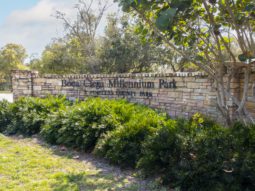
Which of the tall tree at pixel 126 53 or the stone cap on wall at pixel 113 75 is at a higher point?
the tall tree at pixel 126 53

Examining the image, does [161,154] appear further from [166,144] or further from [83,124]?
[83,124]

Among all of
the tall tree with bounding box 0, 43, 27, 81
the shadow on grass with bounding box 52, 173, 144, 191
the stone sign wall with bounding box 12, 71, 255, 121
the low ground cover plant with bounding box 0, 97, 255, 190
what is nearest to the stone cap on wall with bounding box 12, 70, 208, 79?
the stone sign wall with bounding box 12, 71, 255, 121

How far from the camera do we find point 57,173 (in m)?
3.68

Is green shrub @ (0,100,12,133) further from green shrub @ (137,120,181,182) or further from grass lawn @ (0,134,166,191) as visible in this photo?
green shrub @ (137,120,181,182)

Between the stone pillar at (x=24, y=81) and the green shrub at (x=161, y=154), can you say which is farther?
the stone pillar at (x=24, y=81)

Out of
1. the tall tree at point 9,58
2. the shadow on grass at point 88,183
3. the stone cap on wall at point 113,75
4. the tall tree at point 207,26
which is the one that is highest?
the tall tree at point 9,58

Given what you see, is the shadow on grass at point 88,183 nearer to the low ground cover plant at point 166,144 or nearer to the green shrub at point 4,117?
the low ground cover plant at point 166,144

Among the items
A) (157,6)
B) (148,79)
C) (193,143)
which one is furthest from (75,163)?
(148,79)

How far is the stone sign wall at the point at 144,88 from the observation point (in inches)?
219

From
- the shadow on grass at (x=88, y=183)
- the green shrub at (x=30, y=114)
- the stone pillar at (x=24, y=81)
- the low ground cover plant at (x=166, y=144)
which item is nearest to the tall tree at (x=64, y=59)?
the stone pillar at (x=24, y=81)

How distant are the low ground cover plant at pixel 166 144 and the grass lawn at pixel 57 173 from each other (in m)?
0.23

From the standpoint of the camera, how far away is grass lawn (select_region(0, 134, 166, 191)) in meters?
3.29

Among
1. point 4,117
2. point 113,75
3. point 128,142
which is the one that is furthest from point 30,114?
point 128,142

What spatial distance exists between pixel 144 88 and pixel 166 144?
359cm
